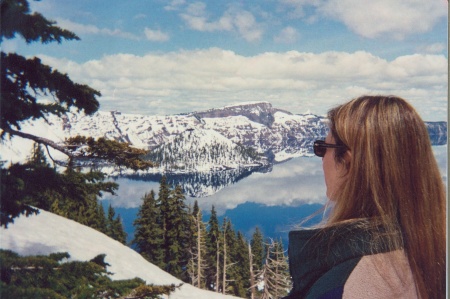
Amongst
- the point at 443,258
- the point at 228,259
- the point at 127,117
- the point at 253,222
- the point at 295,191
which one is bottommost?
the point at 228,259

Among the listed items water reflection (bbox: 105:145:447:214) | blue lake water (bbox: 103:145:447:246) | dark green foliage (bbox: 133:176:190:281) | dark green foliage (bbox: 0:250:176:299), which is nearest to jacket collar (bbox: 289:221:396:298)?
dark green foliage (bbox: 0:250:176:299)

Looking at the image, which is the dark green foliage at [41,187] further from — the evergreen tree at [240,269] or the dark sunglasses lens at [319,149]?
the evergreen tree at [240,269]

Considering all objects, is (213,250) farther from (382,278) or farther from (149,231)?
(382,278)

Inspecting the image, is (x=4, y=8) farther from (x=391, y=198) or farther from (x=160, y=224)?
(x=160, y=224)

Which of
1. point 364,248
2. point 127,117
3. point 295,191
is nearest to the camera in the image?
point 364,248

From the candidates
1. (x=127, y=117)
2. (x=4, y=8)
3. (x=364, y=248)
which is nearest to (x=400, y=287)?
(x=364, y=248)

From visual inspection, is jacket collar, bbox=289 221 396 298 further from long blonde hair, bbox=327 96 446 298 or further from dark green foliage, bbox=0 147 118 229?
dark green foliage, bbox=0 147 118 229

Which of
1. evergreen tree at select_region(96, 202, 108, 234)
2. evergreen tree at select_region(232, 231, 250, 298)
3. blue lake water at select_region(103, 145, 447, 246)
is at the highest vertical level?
blue lake water at select_region(103, 145, 447, 246)
